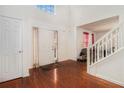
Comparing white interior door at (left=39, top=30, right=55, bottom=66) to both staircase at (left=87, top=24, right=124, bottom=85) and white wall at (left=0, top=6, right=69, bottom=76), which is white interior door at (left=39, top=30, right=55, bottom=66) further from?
staircase at (left=87, top=24, right=124, bottom=85)

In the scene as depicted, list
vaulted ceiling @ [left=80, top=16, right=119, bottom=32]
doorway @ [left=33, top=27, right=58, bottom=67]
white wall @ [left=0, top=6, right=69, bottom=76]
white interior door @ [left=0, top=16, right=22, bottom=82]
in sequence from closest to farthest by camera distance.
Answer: white interior door @ [left=0, top=16, right=22, bottom=82] < white wall @ [left=0, top=6, right=69, bottom=76] < vaulted ceiling @ [left=80, top=16, right=119, bottom=32] < doorway @ [left=33, top=27, right=58, bottom=67]

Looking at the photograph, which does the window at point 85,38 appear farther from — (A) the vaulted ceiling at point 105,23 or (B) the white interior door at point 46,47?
(B) the white interior door at point 46,47

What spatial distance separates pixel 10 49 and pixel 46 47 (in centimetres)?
242

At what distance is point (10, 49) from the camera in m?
3.14

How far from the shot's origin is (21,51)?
134 inches

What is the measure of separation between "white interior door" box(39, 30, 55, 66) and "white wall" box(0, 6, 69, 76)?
358 millimetres

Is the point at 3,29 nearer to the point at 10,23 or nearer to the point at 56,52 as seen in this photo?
the point at 10,23

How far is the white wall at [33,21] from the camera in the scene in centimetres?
326

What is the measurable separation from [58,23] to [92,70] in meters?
3.46

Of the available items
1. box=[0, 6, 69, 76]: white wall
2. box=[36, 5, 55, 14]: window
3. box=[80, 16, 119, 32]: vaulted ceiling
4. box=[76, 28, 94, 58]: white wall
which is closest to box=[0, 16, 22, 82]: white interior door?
box=[0, 6, 69, 76]: white wall

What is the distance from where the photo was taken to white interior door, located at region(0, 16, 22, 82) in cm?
297

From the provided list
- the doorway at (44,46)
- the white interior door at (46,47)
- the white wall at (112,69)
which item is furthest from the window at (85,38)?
the white wall at (112,69)

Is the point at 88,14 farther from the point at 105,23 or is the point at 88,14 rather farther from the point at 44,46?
the point at 44,46

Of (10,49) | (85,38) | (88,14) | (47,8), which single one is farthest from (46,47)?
(85,38)
